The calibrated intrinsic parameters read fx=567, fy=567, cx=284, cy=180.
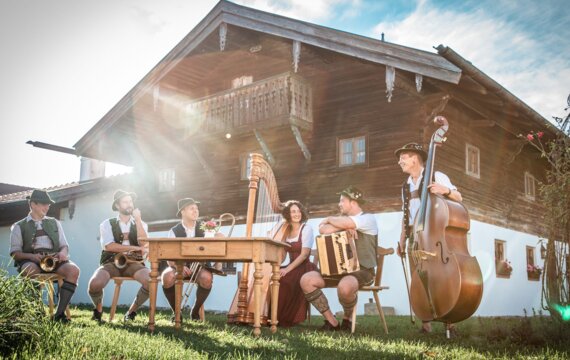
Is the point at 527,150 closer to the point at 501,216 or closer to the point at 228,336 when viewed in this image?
the point at 501,216

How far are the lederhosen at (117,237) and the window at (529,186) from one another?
13.7 m

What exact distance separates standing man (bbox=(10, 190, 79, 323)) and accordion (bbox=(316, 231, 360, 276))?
3154 millimetres

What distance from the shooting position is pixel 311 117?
1462cm

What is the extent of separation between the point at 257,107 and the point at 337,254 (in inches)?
322

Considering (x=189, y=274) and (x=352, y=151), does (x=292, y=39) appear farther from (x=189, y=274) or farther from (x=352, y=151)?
(x=189, y=274)

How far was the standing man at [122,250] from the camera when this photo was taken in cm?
761

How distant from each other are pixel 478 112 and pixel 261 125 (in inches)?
213

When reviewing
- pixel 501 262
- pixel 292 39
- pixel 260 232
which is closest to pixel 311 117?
pixel 292 39

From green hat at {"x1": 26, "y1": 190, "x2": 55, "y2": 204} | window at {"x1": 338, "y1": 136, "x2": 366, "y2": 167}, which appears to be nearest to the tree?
green hat at {"x1": 26, "y1": 190, "x2": 55, "y2": 204}

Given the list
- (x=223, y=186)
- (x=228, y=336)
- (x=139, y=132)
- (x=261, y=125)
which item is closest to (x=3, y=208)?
(x=139, y=132)

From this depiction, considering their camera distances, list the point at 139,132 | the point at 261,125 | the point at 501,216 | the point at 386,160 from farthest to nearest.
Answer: the point at 139,132 < the point at 501,216 < the point at 261,125 < the point at 386,160

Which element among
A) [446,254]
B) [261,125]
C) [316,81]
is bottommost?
[446,254]

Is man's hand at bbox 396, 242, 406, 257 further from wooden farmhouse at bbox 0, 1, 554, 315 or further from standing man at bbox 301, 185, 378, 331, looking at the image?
wooden farmhouse at bbox 0, 1, 554, 315

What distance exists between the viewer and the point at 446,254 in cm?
549
